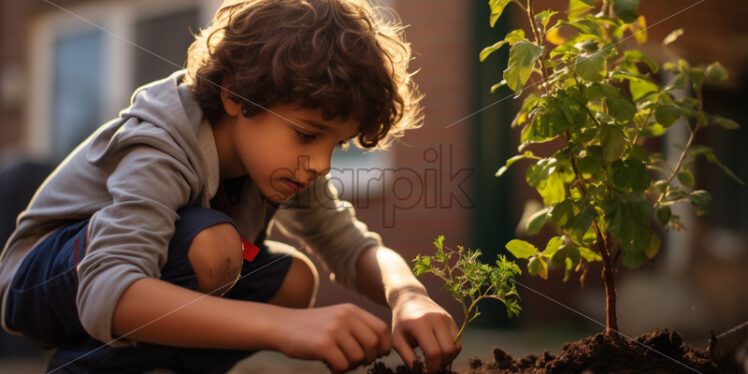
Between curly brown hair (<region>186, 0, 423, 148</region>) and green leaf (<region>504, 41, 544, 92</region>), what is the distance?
0.38 metres

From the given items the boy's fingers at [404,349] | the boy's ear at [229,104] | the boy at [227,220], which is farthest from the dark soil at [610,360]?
the boy's ear at [229,104]

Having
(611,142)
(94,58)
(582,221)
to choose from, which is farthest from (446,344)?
(94,58)

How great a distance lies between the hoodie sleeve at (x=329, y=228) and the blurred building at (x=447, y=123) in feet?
0.15

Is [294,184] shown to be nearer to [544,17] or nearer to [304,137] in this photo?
[304,137]

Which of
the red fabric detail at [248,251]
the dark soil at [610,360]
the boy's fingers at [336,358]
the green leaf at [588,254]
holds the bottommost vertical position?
the dark soil at [610,360]

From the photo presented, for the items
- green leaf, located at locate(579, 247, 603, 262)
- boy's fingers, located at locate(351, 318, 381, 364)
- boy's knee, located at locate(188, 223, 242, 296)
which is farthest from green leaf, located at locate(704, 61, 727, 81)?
boy's knee, located at locate(188, 223, 242, 296)

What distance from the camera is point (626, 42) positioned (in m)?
1.12

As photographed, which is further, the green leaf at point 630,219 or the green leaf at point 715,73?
the green leaf at point 715,73

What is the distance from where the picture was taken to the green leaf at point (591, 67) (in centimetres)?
86

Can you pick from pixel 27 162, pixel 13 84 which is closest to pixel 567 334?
pixel 27 162

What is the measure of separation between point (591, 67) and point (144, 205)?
0.66 m

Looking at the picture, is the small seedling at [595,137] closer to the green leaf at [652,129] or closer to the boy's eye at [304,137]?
the green leaf at [652,129]

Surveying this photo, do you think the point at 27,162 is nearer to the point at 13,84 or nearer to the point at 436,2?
the point at 436,2

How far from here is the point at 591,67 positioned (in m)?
0.86
